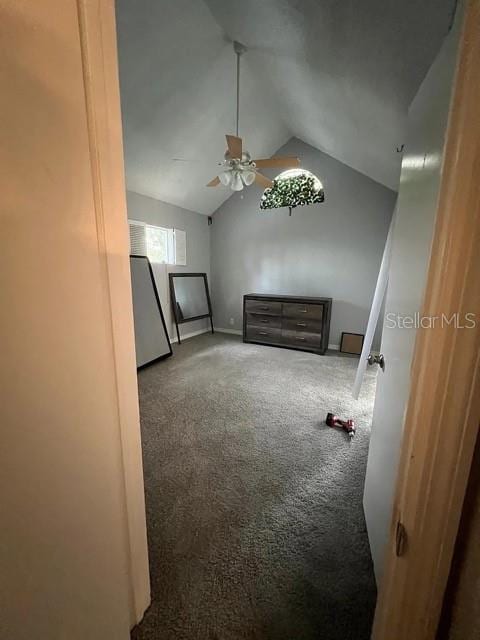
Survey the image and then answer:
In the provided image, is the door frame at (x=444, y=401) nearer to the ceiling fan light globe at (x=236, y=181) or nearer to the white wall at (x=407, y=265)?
the white wall at (x=407, y=265)

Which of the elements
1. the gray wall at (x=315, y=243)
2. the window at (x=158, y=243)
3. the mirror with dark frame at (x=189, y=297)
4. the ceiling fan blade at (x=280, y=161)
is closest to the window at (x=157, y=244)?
the window at (x=158, y=243)

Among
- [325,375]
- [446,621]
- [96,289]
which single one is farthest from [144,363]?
A: [446,621]

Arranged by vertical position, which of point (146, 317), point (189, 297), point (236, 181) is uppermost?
point (236, 181)

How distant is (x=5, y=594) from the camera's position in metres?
0.46

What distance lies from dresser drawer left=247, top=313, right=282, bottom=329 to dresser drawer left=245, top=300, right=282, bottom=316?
0.22ft

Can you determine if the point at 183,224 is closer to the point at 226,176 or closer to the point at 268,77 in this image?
the point at 226,176

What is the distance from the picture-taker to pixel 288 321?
160 inches

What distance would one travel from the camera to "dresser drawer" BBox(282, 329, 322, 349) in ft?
12.8

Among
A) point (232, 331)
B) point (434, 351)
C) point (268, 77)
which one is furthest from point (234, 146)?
point (232, 331)

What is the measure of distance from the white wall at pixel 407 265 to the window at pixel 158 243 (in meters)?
3.35

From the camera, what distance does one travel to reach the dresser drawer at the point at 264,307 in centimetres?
414

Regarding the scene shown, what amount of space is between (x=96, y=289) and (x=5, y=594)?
59 centimetres

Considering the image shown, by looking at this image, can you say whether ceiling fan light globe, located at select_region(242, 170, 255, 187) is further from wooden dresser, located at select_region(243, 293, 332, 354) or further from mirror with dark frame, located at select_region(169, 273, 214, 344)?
mirror with dark frame, located at select_region(169, 273, 214, 344)

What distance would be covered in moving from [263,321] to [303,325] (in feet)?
2.25
